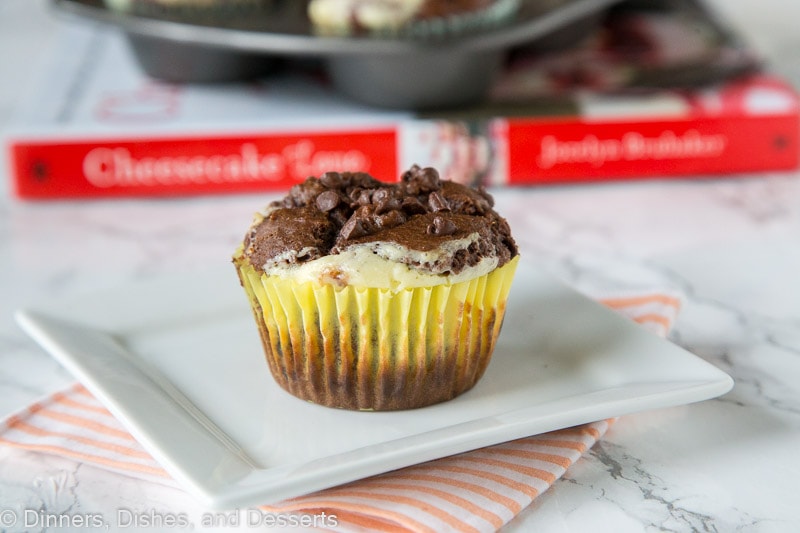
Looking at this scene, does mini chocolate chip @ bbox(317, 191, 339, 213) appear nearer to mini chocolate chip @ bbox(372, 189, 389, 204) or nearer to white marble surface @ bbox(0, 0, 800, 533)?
mini chocolate chip @ bbox(372, 189, 389, 204)

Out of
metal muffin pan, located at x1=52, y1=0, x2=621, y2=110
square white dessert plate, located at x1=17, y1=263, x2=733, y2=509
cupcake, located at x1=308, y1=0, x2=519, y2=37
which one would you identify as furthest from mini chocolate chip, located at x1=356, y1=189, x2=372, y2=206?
cupcake, located at x1=308, y1=0, x2=519, y2=37

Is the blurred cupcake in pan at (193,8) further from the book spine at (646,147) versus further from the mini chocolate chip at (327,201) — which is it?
the mini chocolate chip at (327,201)

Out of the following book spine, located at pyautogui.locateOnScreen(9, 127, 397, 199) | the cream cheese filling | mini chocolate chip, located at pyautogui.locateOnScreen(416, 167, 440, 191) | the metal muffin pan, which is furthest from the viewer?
book spine, located at pyautogui.locateOnScreen(9, 127, 397, 199)

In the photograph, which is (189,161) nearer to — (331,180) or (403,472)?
(331,180)

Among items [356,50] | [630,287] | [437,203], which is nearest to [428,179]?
[437,203]

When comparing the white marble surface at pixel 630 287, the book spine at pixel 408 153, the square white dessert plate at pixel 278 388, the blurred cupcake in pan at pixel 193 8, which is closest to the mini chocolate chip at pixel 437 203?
the square white dessert plate at pixel 278 388
